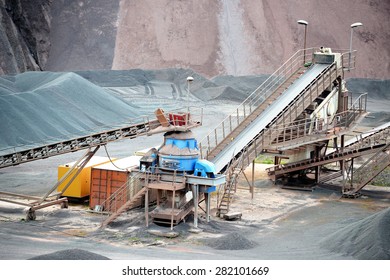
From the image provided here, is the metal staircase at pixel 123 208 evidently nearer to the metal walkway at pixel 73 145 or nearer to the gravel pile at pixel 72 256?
the metal walkway at pixel 73 145

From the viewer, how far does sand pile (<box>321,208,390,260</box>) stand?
76.9 ft

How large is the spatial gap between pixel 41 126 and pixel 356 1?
46.1 meters

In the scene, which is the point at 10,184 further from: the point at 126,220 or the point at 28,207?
the point at 126,220

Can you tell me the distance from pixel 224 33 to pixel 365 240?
63563mm

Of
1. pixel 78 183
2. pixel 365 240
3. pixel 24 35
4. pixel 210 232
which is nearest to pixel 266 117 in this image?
pixel 210 232

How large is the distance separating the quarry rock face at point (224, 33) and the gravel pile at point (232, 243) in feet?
175

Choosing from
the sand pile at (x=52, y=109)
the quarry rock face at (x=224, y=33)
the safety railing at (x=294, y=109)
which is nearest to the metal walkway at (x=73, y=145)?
the safety railing at (x=294, y=109)

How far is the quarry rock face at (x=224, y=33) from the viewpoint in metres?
84.0

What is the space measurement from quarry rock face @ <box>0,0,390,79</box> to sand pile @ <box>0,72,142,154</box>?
19.6 m

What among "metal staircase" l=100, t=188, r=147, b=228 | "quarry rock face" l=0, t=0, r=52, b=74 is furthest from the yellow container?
"quarry rock face" l=0, t=0, r=52, b=74

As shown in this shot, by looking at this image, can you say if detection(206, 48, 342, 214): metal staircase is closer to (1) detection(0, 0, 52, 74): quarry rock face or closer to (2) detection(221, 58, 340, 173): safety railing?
(2) detection(221, 58, 340, 173): safety railing

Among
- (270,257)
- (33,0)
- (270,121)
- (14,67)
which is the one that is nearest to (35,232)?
(270,257)

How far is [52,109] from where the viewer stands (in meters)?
52.7

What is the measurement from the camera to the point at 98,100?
58.8 m
